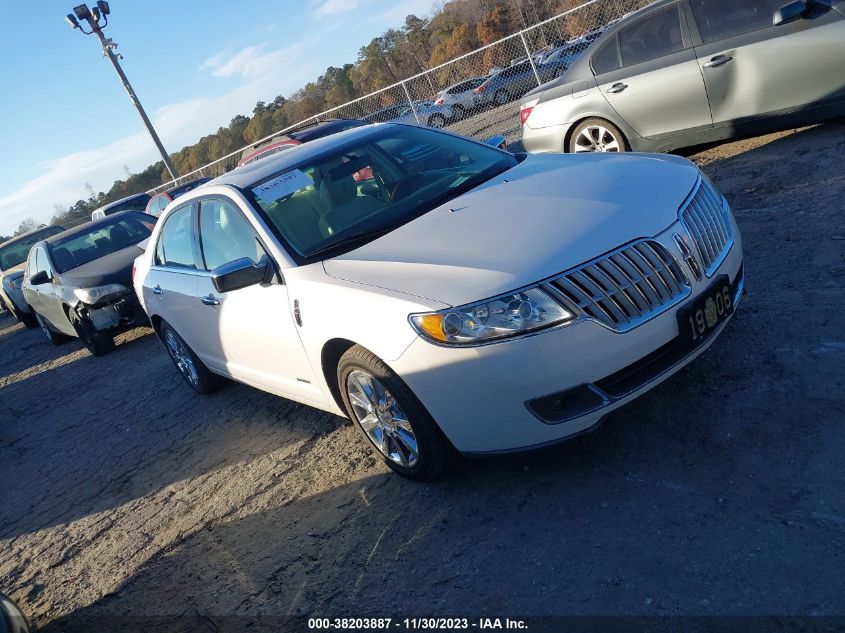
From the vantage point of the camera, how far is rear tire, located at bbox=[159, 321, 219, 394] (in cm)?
604

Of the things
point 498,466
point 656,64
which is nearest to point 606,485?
point 498,466

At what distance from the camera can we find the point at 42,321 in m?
12.6

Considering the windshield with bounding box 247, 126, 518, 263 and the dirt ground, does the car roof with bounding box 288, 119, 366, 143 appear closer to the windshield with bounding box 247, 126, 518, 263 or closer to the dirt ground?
the dirt ground

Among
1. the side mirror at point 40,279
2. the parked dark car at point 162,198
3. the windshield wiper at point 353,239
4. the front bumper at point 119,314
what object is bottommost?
the front bumper at point 119,314

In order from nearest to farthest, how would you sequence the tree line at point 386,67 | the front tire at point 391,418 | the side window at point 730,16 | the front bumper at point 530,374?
the front bumper at point 530,374 → the front tire at point 391,418 → the side window at point 730,16 → the tree line at point 386,67

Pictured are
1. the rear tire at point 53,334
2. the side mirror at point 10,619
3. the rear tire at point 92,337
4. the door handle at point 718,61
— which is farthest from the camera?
the rear tire at point 53,334

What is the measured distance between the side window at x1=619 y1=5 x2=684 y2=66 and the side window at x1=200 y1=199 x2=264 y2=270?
4754 millimetres

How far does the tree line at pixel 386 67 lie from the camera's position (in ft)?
128

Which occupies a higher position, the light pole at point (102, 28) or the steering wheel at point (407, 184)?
the light pole at point (102, 28)

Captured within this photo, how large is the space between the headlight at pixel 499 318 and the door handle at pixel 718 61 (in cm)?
494

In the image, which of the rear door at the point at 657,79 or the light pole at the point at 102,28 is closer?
the rear door at the point at 657,79

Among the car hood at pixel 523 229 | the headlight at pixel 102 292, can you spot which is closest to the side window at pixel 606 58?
the car hood at pixel 523 229

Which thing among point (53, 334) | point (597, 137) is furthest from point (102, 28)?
point (597, 137)

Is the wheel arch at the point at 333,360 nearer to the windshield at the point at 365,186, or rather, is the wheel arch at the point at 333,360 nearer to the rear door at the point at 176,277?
the windshield at the point at 365,186
